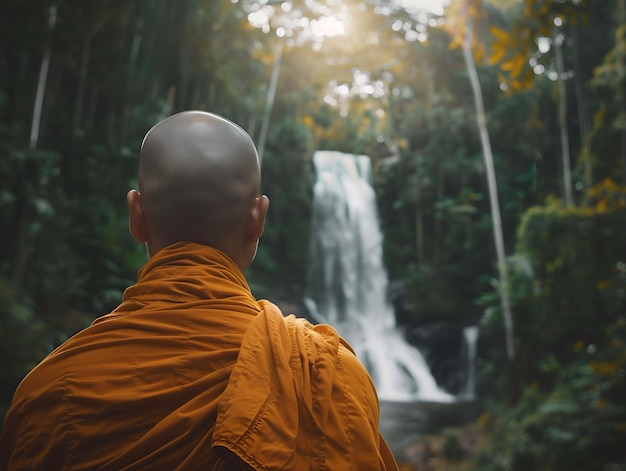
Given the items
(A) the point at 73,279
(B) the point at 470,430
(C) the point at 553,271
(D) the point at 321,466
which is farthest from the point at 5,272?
(D) the point at 321,466

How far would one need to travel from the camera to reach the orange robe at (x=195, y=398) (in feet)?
2.75

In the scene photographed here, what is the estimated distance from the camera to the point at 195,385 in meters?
0.87

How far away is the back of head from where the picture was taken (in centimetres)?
99

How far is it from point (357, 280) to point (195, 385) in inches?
298

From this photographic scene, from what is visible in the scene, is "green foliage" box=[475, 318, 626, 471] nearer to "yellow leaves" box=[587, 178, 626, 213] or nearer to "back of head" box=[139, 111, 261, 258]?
"yellow leaves" box=[587, 178, 626, 213]

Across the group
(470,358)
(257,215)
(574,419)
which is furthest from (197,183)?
(470,358)

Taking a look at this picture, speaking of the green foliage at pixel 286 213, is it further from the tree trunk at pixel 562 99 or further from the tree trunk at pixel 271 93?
the tree trunk at pixel 562 99

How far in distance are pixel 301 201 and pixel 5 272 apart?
11.8 feet

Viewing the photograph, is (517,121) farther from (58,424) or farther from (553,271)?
(58,424)

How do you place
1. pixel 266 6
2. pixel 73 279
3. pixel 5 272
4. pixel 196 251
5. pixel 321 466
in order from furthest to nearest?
pixel 266 6
pixel 73 279
pixel 5 272
pixel 196 251
pixel 321 466

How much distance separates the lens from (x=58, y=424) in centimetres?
88

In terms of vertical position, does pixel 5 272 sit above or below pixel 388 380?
above

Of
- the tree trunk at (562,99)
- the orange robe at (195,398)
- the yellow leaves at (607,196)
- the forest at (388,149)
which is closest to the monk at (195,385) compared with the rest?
the orange robe at (195,398)

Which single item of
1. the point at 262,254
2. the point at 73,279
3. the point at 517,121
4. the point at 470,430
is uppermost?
the point at 517,121
